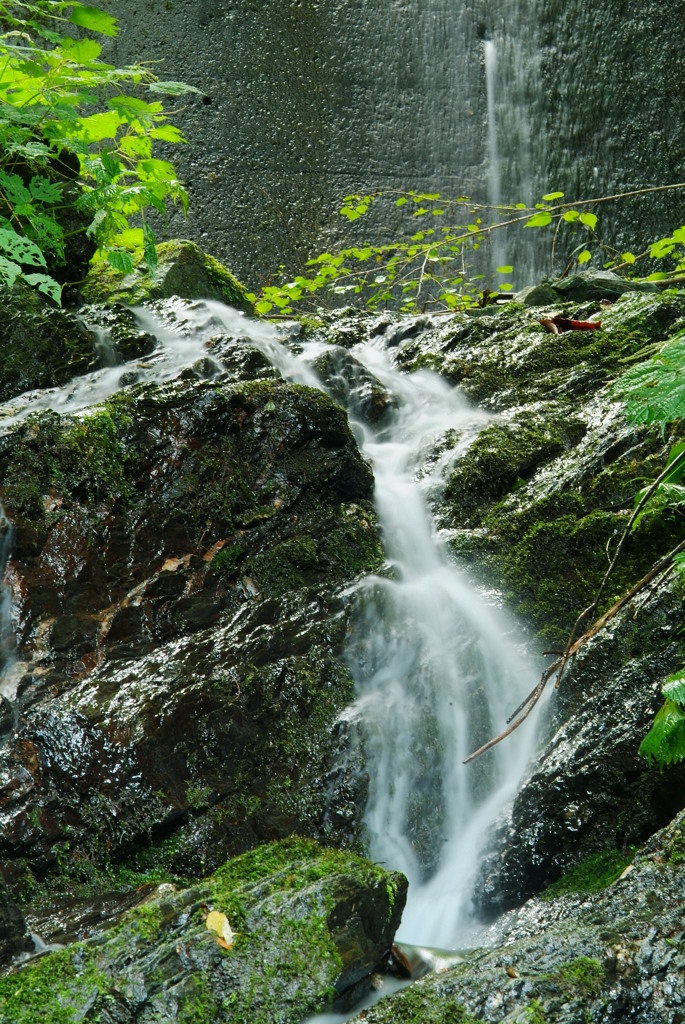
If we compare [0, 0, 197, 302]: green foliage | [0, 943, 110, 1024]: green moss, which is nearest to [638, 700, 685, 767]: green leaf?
[0, 943, 110, 1024]: green moss

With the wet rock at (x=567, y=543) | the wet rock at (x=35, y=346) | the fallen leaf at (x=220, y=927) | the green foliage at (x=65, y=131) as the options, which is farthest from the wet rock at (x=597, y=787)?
the wet rock at (x=35, y=346)

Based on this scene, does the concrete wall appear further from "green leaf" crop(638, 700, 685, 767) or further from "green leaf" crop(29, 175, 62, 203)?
"green leaf" crop(638, 700, 685, 767)

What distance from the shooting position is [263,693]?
292 centimetres

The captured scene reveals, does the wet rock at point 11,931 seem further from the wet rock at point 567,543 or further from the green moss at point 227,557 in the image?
the green moss at point 227,557

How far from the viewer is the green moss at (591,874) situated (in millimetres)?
2326

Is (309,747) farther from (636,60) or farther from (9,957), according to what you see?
(636,60)

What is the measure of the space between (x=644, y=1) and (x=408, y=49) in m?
2.02

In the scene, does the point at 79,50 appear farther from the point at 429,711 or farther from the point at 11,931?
the point at 11,931

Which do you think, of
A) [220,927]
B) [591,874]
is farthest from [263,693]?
[591,874]

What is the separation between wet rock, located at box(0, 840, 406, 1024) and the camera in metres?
1.90

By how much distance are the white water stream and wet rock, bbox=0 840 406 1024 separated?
1.51 ft

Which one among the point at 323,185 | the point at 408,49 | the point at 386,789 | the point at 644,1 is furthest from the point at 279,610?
the point at 644,1

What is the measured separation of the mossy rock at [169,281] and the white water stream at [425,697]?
37.9 inches

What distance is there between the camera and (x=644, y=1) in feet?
25.9
